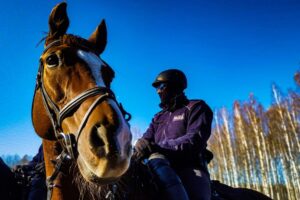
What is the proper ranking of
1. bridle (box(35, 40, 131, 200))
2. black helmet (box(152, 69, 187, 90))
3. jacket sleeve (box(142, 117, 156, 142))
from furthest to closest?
jacket sleeve (box(142, 117, 156, 142)), black helmet (box(152, 69, 187, 90)), bridle (box(35, 40, 131, 200))

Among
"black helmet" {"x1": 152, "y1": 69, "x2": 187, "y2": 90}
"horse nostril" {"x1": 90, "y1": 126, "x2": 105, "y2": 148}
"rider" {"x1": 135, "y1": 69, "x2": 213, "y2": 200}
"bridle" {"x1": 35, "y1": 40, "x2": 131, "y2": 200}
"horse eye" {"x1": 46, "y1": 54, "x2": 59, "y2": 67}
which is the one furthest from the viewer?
"black helmet" {"x1": 152, "y1": 69, "x2": 187, "y2": 90}

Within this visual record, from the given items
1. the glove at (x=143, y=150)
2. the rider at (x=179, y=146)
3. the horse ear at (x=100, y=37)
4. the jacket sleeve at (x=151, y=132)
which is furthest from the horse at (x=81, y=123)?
the jacket sleeve at (x=151, y=132)

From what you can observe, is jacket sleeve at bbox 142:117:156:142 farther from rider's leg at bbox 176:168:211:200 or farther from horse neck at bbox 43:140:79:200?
horse neck at bbox 43:140:79:200

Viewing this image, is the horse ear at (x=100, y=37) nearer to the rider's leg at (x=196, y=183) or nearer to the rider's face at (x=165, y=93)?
the rider's face at (x=165, y=93)

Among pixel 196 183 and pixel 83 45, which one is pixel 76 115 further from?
pixel 196 183

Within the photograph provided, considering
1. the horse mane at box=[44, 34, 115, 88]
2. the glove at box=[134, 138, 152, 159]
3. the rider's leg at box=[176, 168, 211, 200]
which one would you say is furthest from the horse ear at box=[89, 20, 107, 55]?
the rider's leg at box=[176, 168, 211, 200]

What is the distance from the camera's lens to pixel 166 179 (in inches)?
114

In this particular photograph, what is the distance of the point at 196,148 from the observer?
3.41 m

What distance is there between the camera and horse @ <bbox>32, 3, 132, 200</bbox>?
163 centimetres

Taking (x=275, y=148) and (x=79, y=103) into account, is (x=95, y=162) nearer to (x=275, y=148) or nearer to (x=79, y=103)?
(x=79, y=103)

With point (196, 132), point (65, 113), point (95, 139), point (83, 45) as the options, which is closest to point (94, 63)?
point (83, 45)

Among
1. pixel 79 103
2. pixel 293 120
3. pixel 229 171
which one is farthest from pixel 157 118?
pixel 229 171

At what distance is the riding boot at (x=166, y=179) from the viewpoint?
2.78 metres

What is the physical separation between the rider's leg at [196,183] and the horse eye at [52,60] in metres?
2.12
